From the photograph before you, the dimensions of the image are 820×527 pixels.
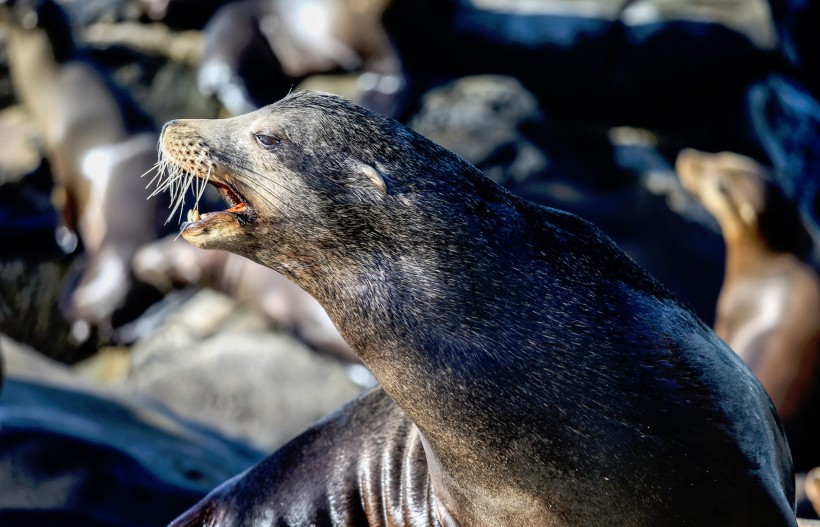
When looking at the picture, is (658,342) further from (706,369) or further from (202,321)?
(202,321)

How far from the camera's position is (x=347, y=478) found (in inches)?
132

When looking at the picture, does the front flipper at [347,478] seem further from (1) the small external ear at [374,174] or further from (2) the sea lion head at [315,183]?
(1) the small external ear at [374,174]

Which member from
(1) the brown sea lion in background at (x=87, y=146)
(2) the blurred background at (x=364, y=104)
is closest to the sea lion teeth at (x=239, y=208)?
(2) the blurred background at (x=364, y=104)

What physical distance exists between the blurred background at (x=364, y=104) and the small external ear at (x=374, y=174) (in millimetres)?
3165

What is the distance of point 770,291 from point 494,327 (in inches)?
188

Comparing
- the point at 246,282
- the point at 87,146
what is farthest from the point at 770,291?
the point at 87,146

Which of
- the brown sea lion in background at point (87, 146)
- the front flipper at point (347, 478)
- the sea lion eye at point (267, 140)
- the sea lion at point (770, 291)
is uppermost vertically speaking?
the sea lion eye at point (267, 140)

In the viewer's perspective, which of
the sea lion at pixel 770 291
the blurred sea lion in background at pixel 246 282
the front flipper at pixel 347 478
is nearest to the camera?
the front flipper at pixel 347 478

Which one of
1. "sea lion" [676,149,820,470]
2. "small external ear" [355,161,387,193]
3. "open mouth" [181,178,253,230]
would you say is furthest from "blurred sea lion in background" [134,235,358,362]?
"small external ear" [355,161,387,193]

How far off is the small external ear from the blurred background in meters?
3.16

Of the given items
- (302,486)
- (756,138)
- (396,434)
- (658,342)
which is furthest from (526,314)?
(756,138)

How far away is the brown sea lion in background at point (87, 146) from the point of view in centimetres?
1025

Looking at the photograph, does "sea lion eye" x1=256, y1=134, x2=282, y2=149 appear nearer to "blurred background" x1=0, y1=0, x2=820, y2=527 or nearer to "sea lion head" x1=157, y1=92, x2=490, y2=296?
"sea lion head" x1=157, y1=92, x2=490, y2=296

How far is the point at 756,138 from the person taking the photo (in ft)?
36.7
